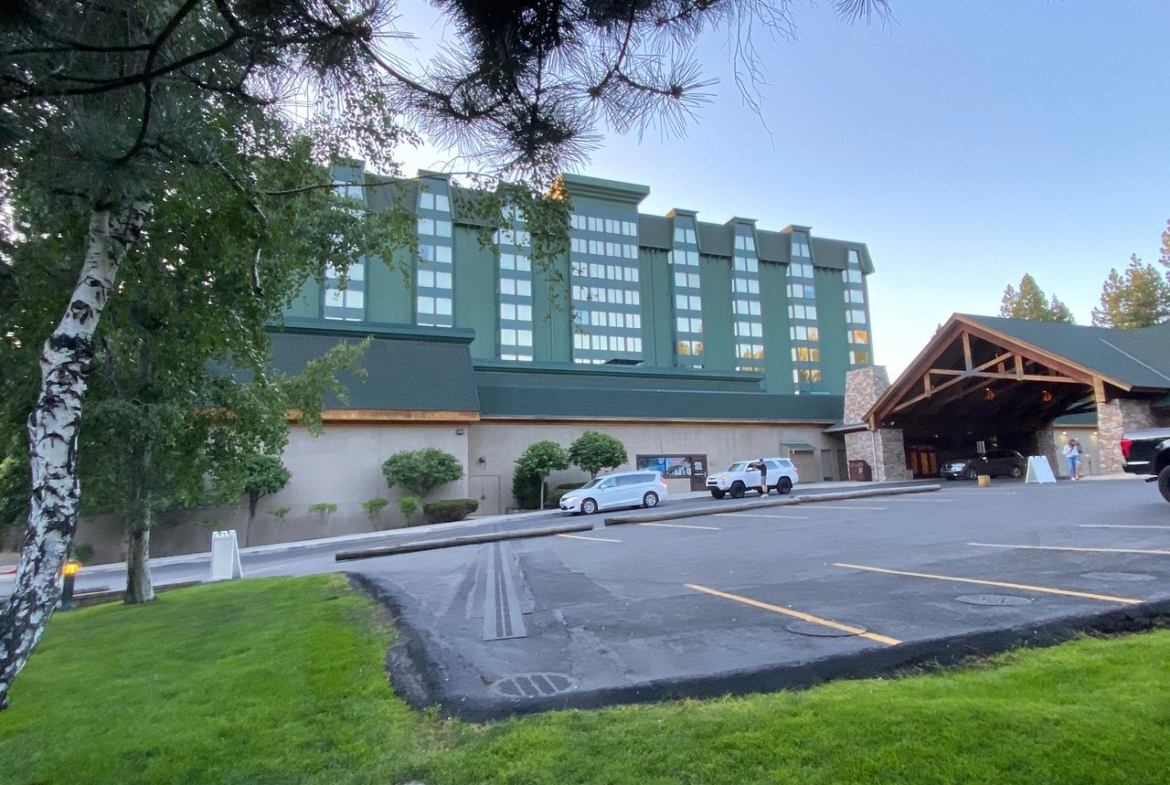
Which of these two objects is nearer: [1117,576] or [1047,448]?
[1117,576]

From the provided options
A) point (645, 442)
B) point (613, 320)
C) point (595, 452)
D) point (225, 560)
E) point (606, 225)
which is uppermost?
point (606, 225)

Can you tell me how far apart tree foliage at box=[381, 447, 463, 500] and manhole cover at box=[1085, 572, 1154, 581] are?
25.1 meters

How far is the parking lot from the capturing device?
4.69 m

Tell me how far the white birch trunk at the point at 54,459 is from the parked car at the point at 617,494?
22.3 metres

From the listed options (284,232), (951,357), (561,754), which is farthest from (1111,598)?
(951,357)

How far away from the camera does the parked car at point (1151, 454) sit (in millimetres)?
12711

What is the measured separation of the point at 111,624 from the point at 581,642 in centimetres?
687

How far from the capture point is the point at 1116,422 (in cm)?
2500

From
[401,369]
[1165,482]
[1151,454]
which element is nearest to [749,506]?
[1151,454]

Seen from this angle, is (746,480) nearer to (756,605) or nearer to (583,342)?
(756,605)

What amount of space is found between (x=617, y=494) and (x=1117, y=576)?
21.1 meters

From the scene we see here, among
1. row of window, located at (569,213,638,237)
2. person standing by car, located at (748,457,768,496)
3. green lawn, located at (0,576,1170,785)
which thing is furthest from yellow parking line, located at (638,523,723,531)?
row of window, located at (569,213,638,237)

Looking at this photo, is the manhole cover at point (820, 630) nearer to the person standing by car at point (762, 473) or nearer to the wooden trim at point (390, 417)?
the person standing by car at point (762, 473)

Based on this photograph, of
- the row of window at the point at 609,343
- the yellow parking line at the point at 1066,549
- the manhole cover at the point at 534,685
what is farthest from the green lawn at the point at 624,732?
the row of window at the point at 609,343
